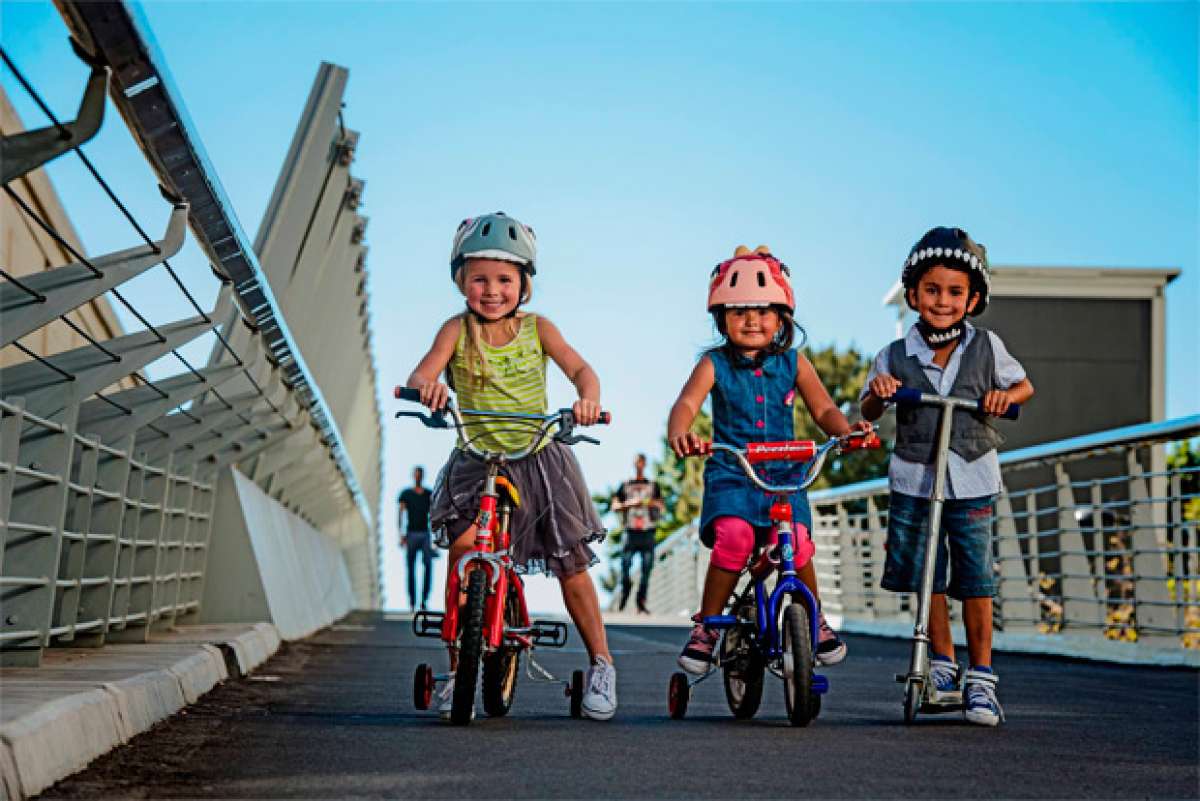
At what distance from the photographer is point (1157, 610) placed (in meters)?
11.5

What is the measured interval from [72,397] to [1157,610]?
722 cm

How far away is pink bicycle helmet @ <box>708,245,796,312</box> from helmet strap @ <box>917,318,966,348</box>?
1.76ft

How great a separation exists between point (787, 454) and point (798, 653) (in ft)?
2.24

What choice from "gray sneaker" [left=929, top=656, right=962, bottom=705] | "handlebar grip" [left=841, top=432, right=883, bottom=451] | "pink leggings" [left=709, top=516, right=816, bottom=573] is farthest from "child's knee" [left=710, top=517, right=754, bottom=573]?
"gray sneaker" [left=929, top=656, right=962, bottom=705]

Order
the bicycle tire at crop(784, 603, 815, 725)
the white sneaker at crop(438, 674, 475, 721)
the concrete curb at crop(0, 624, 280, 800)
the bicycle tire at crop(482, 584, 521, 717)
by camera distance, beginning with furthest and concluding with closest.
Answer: the bicycle tire at crop(482, 584, 521, 717), the white sneaker at crop(438, 674, 475, 721), the bicycle tire at crop(784, 603, 815, 725), the concrete curb at crop(0, 624, 280, 800)

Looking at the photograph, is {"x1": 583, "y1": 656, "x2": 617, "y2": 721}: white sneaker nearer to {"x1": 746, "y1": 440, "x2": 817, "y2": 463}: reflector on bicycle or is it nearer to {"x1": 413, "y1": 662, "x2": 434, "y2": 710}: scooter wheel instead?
{"x1": 413, "y1": 662, "x2": 434, "y2": 710}: scooter wheel

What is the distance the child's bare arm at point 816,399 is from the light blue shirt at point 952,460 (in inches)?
5.7

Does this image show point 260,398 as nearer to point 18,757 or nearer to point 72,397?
point 72,397

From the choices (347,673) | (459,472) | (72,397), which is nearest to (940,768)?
(459,472)

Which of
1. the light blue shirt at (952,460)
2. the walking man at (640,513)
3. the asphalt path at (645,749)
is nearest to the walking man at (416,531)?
the walking man at (640,513)

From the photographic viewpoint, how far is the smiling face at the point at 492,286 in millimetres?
6742

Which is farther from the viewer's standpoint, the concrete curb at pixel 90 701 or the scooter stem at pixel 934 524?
the scooter stem at pixel 934 524

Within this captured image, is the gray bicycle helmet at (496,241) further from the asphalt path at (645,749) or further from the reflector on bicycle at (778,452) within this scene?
the asphalt path at (645,749)

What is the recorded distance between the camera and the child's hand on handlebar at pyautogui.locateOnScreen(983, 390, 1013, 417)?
672 centimetres
